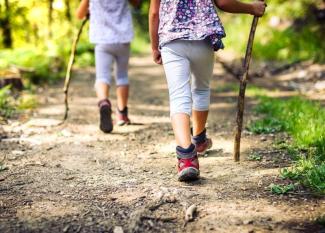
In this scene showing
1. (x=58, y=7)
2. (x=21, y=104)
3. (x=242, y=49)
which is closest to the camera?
(x=21, y=104)

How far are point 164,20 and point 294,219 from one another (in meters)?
1.87

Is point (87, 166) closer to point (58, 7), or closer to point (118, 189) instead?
point (118, 189)

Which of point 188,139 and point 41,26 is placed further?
point 41,26

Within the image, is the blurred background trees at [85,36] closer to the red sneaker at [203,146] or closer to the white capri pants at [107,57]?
the white capri pants at [107,57]

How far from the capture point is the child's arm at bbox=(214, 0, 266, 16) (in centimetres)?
402

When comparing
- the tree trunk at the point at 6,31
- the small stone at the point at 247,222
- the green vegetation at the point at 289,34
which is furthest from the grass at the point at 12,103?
the green vegetation at the point at 289,34

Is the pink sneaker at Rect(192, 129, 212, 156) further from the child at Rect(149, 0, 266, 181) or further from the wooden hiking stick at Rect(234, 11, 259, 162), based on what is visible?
the child at Rect(149, 0, 266, 181)

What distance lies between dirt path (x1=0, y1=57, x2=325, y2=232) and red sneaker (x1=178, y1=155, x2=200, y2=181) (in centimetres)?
6

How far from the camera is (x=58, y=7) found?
634 inches

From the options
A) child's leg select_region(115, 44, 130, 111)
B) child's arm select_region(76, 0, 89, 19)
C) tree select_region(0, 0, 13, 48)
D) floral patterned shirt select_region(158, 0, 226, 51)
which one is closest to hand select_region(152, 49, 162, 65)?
floral patterned shirt select_region(158, 0, 226, 51)

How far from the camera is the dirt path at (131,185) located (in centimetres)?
318

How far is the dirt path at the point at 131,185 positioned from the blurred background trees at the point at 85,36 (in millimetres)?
Answer: 4186

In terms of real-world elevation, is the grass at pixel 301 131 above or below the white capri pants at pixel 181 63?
below

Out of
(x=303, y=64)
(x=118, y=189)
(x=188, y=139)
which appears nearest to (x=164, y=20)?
(x=188, y=139)
